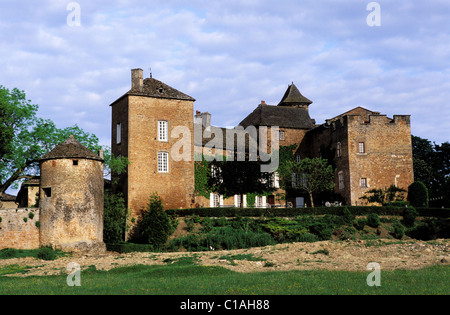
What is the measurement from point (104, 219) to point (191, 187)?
8842mm

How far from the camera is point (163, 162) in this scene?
45.0 metres

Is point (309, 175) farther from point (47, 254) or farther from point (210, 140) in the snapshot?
point (47, 254)

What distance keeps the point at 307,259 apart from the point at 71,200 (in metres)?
16.4

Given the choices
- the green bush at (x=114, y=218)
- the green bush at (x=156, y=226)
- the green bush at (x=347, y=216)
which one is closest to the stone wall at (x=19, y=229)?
the green bush at (x=114, y=218)

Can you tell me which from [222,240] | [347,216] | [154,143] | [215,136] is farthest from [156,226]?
[215,136]

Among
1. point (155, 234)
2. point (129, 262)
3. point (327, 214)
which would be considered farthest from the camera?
point (327, 214)

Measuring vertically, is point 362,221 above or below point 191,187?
below

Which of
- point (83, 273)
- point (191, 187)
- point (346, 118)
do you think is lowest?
point (83, 273)

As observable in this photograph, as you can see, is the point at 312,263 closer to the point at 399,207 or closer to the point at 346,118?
the point at 399,207

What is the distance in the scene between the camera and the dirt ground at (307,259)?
24.1 meters

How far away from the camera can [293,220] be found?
1619 inches

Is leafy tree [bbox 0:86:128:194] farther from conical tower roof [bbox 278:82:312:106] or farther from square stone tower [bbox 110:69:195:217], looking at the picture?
conical tower roof [bbox 278:82:312:106]
